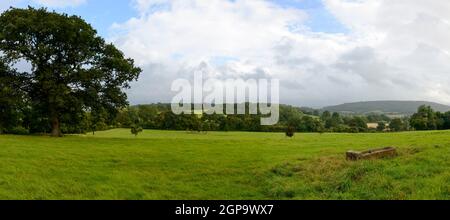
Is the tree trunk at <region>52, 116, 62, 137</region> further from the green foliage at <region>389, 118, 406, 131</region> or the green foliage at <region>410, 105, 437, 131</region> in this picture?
the green foliage at <region>389, 118, 406, 131</region>

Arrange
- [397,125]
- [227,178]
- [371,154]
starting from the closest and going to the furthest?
[227,178] < [371,154] < [397,125]

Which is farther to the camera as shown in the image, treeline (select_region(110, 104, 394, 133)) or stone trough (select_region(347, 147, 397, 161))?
treeline (select_region(110, 104, 394, 133))

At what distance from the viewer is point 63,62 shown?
42312 mm

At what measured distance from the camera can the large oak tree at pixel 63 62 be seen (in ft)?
131

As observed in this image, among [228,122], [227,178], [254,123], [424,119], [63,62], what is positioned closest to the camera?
[227,178]

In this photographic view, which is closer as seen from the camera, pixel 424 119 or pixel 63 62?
pixel 63 62

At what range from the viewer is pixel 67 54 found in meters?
42.3

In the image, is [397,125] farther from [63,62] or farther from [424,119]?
[63,62]

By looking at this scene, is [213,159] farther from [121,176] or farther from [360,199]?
[360,199]

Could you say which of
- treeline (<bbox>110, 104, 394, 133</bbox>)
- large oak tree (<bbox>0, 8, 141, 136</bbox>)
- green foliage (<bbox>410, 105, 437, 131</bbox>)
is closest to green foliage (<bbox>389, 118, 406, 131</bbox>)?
treeline (<bbox>110, 104, 394, 133</bbox>)

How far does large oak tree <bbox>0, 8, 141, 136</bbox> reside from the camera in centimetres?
3997

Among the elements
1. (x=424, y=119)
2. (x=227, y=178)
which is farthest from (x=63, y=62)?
(x=424, y=119)

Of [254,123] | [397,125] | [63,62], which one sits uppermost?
[63,62]
